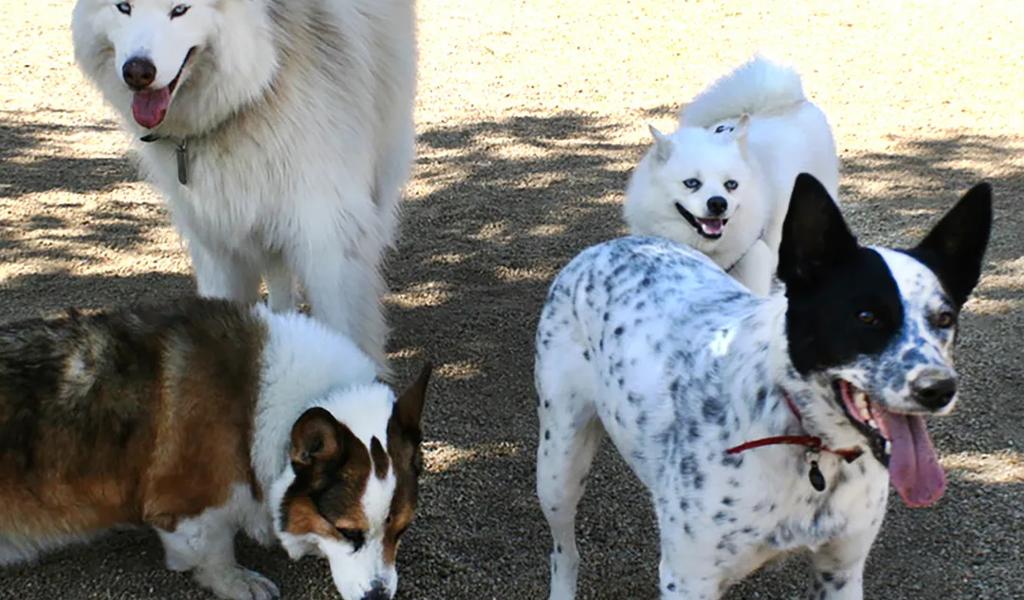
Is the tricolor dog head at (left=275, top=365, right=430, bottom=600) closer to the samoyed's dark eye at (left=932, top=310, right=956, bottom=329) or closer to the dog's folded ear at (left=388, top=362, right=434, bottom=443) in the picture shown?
the dog's folded ear at (left=388, top=362, right=434, bottom=443)

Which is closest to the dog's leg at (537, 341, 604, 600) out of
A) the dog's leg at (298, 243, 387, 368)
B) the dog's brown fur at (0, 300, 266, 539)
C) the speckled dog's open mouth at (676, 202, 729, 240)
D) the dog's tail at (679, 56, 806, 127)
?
the dog's brown fur at (0, 300, 266, 539)

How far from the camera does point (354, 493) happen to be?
2.98m

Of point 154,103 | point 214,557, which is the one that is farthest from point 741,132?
point 214,557

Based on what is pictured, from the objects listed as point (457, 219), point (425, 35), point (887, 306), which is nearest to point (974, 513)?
point (887, 306)

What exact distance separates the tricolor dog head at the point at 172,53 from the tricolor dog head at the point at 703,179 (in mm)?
1775

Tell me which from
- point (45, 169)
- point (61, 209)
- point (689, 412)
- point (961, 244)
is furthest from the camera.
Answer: point (45, 169)

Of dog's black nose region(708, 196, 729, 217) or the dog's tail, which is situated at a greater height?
the dog's tail

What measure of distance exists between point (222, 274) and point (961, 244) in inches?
125

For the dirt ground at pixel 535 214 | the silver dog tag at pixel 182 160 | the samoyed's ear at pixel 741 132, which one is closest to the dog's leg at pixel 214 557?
the dirt ground at pixel 535 214

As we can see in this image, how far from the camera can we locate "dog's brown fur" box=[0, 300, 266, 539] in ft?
10.6

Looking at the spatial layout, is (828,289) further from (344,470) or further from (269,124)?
(269,124)

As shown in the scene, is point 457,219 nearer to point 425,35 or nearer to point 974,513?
point 974,513

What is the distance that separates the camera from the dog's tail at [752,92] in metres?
5.21

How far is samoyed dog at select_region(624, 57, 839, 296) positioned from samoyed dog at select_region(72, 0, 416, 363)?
121cm
